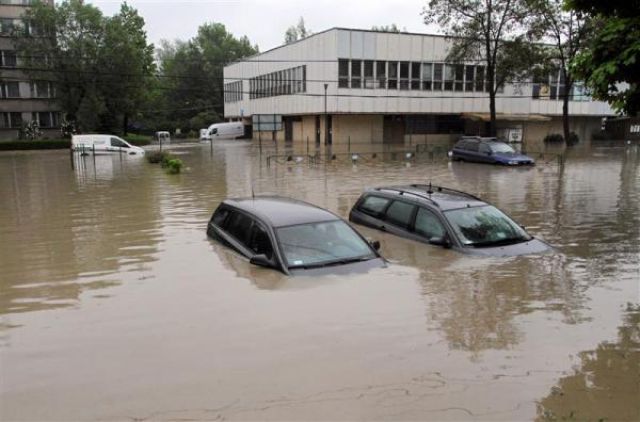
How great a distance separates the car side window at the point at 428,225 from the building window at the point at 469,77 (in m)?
43.2

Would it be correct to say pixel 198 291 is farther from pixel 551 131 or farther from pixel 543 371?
pixel 551 131

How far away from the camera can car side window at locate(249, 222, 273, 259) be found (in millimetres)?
8945

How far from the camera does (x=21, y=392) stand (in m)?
5.46

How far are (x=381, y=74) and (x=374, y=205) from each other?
37469 millimetres

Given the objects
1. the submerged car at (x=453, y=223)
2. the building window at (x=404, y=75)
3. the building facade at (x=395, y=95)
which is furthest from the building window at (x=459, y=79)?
Result: the submerged car at (x=453, y=223)

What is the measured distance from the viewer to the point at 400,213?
11.7 meters

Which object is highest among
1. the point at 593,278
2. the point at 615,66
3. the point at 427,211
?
the point at 615,66

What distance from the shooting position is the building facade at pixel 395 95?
4712 centimetres

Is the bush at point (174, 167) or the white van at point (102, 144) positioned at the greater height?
the white van at point (102, 144)

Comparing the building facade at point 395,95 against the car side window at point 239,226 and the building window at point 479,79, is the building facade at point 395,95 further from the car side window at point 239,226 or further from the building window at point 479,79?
the car side window at point 239,226

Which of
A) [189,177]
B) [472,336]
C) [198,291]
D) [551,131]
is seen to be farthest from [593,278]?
[551,131]

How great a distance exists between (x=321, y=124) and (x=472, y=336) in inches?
1842

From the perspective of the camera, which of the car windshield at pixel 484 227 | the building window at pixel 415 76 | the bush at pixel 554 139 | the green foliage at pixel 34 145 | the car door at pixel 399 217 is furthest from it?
the bush at pixel 554 139

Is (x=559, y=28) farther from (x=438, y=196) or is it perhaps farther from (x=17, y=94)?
(x=17, y=94)
